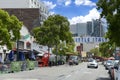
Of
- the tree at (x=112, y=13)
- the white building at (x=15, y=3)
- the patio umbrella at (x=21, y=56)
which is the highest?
the white building at (x=15, y=3)

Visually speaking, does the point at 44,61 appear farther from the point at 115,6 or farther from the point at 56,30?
the point at 115,6

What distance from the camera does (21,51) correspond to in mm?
65188

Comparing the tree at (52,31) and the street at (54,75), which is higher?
the tree at (52,31)

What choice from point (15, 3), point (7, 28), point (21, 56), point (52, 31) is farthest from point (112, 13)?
point (15, 3)

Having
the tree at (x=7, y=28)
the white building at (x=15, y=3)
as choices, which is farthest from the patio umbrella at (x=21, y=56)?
the white building at (x=15, y=3)

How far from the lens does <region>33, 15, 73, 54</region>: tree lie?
251 ft

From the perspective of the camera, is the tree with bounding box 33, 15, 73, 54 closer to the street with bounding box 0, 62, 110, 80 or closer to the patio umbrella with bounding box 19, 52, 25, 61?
the patio umbrella with bounding box 19, 52, 25, 61

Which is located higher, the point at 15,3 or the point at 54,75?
the point at 15,3

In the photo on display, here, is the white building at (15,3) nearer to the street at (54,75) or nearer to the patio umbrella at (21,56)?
the patio umbrella at (21,56)

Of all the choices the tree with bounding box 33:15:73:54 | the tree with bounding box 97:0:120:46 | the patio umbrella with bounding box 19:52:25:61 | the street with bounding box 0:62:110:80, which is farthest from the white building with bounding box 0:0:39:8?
the tree with bounding box 97:0:120:46

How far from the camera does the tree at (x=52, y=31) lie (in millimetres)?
76438

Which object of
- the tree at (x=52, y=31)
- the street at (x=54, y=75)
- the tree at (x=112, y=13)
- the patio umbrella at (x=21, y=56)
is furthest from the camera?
the tree at (x=52, y=31)

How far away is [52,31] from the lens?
77188 mm

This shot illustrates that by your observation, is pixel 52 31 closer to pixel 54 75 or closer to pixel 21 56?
pixel 21 56
